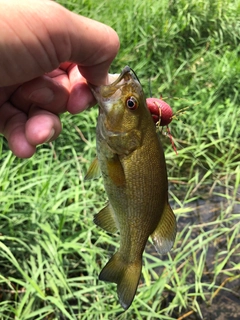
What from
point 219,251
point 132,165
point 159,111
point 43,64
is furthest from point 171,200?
point 43,64

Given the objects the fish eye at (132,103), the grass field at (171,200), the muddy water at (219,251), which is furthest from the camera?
the muddy water at (219,251)

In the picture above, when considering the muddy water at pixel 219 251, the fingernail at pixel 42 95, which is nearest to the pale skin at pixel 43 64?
the fingernail at pixel 42 95

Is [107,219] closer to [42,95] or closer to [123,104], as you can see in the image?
[123,104]

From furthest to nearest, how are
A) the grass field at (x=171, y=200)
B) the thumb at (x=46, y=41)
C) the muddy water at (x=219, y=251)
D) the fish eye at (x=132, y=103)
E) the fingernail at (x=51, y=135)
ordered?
the muddy water at (x=219, y=251), the grass field at (x=171, y=200), the fingernail at (x=51, y=135), the fish eye at (x=132, y=103), the thumb at (x=46, y=41)

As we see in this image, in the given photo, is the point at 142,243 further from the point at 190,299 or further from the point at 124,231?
the point at 190,299

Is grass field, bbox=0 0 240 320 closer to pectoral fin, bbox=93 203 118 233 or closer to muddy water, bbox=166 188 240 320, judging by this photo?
muddy water, bbox=166 188 240 320

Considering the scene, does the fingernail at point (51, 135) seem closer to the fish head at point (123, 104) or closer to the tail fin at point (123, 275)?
the fish head at point (123, 104)
